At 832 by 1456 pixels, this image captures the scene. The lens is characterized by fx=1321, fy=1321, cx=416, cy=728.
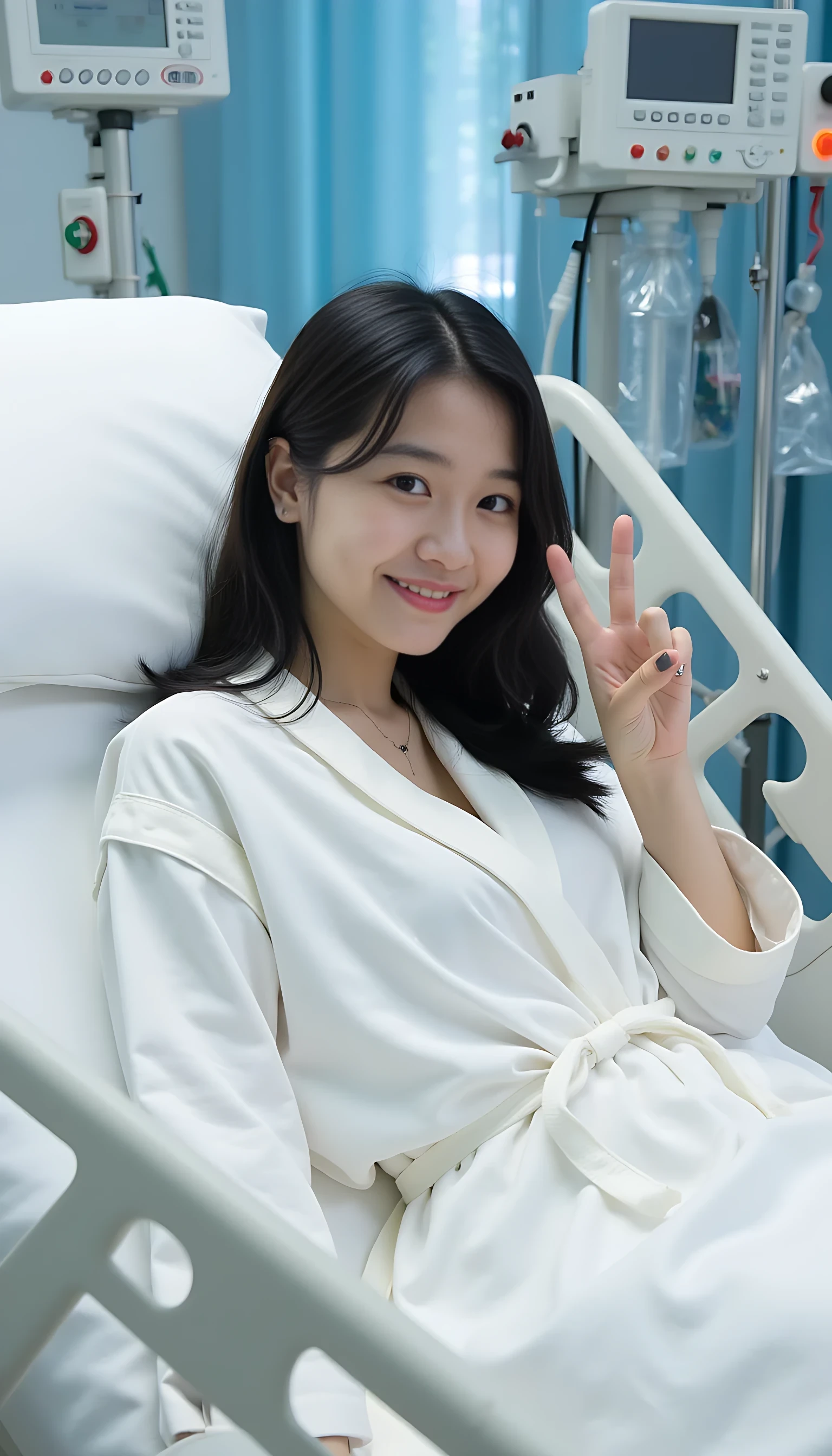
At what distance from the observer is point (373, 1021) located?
1099 millimetres

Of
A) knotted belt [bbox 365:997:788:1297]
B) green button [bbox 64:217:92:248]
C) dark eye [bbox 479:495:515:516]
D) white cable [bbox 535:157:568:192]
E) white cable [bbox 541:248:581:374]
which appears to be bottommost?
knotted belt [bbox 365:997:788:1297]

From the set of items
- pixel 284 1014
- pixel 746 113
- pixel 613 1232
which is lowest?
pixel 613 1232

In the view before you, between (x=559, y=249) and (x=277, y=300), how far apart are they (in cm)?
83

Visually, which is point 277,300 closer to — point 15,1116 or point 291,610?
point 291,610

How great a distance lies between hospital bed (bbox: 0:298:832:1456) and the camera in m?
0.61

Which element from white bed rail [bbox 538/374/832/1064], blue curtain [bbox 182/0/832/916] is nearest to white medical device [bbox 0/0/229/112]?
blue curtain [bbox 182/0/832/916]

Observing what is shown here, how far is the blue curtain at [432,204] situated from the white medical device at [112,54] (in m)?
0.50

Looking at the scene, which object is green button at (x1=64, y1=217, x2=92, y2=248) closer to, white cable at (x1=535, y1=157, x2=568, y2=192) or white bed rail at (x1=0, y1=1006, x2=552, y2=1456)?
white cable at (x1=535, y1=157, x2=568, y2=192)

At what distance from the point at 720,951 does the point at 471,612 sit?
0.45 metres

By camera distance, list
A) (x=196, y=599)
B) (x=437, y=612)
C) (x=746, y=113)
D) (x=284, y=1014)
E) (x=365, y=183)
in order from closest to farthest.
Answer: (x=284, y=1014)
(x=437, y=612)
(x=196, y=599)
(x=746, y=113)
(x=365, y=183)

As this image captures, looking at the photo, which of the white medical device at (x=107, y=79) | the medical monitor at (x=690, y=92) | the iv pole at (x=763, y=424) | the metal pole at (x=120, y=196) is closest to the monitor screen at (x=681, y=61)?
the medical monitor at (x=690, y=92)

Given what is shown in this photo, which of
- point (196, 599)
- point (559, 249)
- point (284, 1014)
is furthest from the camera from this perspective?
point (559, 249)

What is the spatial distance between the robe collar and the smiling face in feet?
0.34

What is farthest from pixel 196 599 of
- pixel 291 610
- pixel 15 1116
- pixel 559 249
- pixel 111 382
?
pixel 559 249
